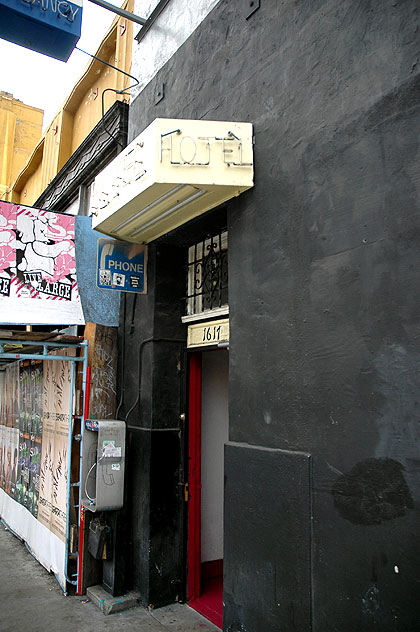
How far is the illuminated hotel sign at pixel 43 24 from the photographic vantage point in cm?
514

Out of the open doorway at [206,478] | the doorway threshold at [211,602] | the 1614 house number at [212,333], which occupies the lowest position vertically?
the doorway threshold at [211,602]

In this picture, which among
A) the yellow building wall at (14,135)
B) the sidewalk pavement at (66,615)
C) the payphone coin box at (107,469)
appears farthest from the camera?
the yellow building wall at (14,135)

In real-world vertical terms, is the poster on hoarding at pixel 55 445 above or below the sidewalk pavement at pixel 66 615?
above

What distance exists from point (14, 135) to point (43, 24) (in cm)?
1114

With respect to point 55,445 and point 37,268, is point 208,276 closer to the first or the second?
point 37,268

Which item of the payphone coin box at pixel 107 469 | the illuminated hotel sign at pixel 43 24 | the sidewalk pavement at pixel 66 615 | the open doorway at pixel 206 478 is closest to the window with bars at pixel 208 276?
the open doorway at pixel 206 478

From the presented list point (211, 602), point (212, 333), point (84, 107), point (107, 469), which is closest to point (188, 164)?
point (212, 333)

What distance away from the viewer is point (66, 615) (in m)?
5.86

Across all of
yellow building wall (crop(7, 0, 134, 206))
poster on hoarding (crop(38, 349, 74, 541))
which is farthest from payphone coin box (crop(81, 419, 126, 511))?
yellow building wall (crop(7, 0, 134, 206))

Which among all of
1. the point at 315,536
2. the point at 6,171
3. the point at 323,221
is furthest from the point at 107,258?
the point at 6,171

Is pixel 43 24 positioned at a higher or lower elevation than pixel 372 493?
higher

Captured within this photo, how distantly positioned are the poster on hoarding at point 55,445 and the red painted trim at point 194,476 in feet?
6.12

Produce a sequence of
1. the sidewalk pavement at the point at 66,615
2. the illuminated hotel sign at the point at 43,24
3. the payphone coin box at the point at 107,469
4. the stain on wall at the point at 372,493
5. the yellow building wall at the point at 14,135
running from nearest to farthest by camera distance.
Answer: the stain on wall at the point at 372,493 < the illuminated hotel sign at the point at 43,24 < the sidewalk pavement at the point at 66,615 < the payphone coin box at the point at 107,469 < the yellow building wall at the point at 14,135

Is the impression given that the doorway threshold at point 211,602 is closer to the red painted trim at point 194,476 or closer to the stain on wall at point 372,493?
the red painted trim at point 194,476
